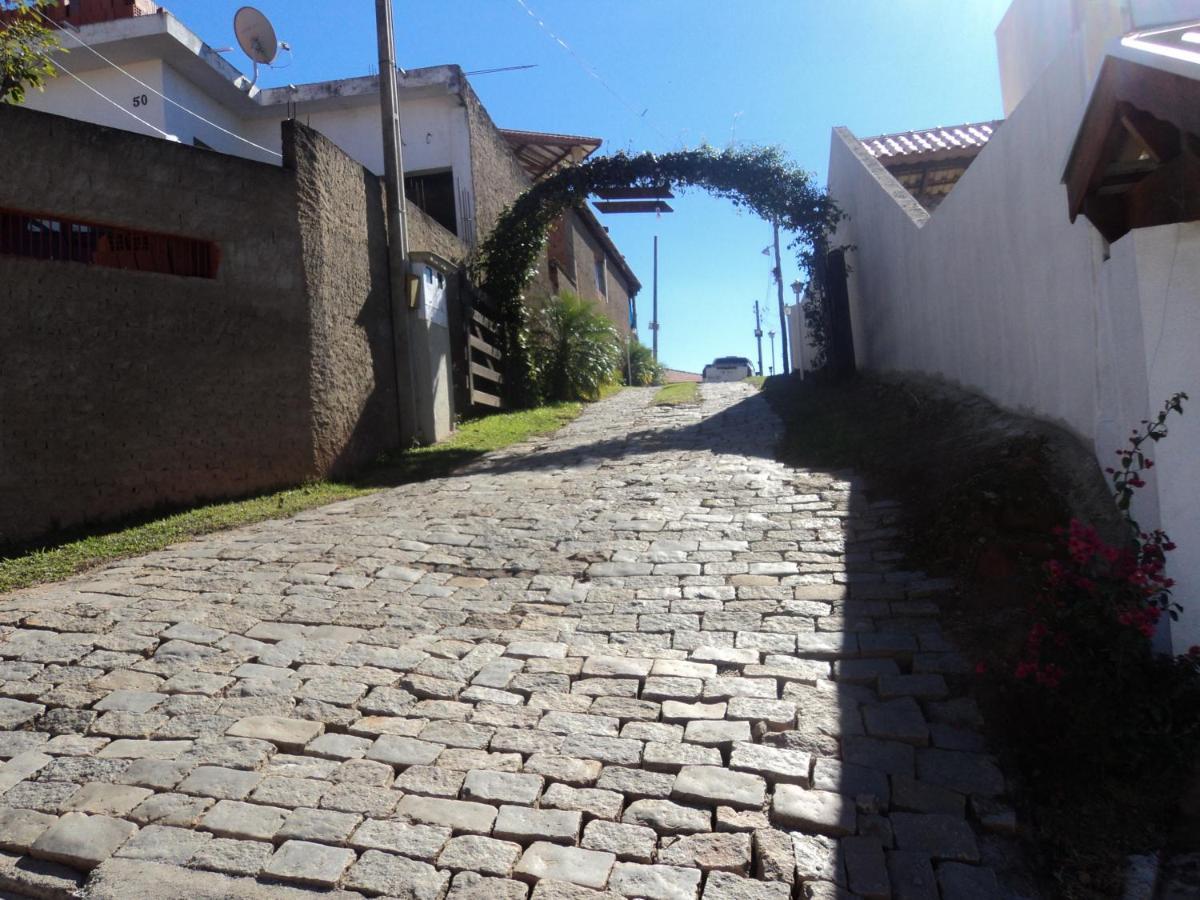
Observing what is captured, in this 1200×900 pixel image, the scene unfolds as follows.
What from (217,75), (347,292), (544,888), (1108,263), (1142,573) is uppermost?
(217,75)

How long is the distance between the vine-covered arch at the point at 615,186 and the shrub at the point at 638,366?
999cm

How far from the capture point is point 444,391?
1234cm

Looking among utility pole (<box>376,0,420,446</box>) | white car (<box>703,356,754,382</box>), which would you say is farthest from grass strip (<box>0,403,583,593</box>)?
white car (<box>703,356,754,382</box>)

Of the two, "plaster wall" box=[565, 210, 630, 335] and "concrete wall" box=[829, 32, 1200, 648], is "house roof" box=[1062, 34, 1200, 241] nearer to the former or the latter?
"concrete wall" box=[829, 32, 1200, 648]

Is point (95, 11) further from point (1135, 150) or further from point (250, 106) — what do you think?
point (1135, 150)

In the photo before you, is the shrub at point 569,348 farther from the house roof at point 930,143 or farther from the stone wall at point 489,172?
the house roof at point 930,143

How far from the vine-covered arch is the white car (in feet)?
62.4

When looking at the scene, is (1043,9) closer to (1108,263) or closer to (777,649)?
(1108,263)

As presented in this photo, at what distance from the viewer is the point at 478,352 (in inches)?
563

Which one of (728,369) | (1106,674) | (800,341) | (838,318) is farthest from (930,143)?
(728,369)

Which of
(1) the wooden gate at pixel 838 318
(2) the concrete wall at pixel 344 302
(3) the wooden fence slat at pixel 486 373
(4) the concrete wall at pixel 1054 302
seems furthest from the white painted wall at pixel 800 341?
(2) the concrete wall at pixel 344 302

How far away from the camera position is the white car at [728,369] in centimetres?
3491

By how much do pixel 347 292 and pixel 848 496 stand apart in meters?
5.73

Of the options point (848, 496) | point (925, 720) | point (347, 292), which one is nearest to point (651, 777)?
point (925, 720)
